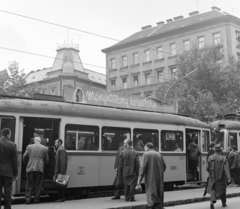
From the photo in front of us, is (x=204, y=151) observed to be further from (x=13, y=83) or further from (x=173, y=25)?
(x=173, y=25)

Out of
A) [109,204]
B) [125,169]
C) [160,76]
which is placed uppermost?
[160,76]

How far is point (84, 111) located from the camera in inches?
479

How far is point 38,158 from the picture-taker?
33.1 ft

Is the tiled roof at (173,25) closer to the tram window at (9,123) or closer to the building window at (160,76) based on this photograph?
the building window at (160,76)

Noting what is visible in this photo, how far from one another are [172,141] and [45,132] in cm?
526

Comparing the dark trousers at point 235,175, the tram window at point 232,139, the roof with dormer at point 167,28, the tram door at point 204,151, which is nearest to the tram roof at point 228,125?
the tram window at point 232,139

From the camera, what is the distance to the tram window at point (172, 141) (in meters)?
14.3

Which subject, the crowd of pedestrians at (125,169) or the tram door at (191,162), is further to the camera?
the tram door at (191,162)

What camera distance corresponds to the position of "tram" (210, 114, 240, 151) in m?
17.6

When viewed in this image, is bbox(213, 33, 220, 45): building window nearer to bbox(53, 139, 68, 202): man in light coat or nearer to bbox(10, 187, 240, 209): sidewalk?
bbox(10, 187, 240, 209): sidewalk

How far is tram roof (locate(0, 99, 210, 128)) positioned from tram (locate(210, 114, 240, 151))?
2915 millimetres

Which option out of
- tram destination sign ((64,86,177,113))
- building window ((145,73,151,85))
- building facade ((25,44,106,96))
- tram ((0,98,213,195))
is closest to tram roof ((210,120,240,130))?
tram destination sign ((64,86,177,113))

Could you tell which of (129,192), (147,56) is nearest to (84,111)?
(129,192)

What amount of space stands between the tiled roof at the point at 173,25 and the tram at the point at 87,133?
123 ft
